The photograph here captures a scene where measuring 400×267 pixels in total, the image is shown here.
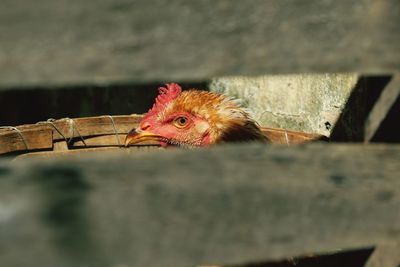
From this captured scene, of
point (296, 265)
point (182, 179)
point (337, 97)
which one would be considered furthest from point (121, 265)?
point (337, 97)

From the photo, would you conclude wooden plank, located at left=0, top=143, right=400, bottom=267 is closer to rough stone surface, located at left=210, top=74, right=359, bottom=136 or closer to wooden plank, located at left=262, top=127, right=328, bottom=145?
wooden plank, located at left=262, top=127, right=328, bottom=145

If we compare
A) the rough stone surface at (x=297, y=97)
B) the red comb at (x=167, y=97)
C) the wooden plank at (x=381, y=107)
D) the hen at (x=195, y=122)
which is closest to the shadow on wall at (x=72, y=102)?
the rough stone surface at (x=297, y=97)

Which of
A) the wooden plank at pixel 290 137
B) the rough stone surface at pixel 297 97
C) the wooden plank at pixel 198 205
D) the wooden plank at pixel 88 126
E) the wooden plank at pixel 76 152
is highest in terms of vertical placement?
the rough stone surface at pixel 297 97

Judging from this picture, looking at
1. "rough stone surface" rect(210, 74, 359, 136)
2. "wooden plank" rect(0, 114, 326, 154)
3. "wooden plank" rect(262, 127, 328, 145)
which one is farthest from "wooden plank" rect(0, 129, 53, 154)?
"rough stone surface" rect(210, 74, 359, 136)

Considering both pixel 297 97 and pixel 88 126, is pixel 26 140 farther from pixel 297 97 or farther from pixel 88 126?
pixel 297 97

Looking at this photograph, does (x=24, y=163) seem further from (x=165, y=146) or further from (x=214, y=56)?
(x=165, y=146)

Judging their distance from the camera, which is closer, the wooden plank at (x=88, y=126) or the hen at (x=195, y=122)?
the hen at (x=195, y=122)

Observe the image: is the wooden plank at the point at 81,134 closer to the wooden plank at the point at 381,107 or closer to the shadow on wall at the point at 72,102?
the shadow on wall at the point at 72,102
